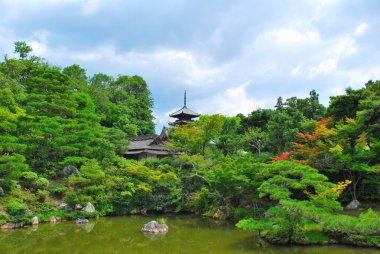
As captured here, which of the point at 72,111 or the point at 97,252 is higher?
the point at 72,111

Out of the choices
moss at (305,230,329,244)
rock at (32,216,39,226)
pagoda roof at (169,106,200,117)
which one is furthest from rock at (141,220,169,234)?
pagoda roof at (169,106,200,117)

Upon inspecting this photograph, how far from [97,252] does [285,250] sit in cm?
571

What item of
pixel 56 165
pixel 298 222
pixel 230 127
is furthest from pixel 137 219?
pixel 230 127

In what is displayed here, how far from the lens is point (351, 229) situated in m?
10.5

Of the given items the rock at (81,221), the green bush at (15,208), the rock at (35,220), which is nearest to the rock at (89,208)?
the rock at (81,221)

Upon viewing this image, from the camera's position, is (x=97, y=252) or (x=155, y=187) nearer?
(x=97, y=252)

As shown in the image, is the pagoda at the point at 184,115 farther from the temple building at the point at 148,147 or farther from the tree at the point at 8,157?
the tree at the point at 8,157

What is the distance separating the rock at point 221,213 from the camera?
1744cm

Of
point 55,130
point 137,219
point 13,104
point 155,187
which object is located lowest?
point 137,219

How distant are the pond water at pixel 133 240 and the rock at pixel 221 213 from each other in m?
1.50

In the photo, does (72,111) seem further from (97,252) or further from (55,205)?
(97,252)

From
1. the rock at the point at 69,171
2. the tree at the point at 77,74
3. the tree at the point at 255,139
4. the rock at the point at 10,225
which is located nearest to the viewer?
the rock at the point at 10,225

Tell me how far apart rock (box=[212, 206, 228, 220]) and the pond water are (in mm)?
1497

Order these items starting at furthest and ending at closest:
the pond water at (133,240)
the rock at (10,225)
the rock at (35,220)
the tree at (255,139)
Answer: the tree at (255,139) < the rock at (35,220) < the rock at (10,225) < the pond water at (133,240)
